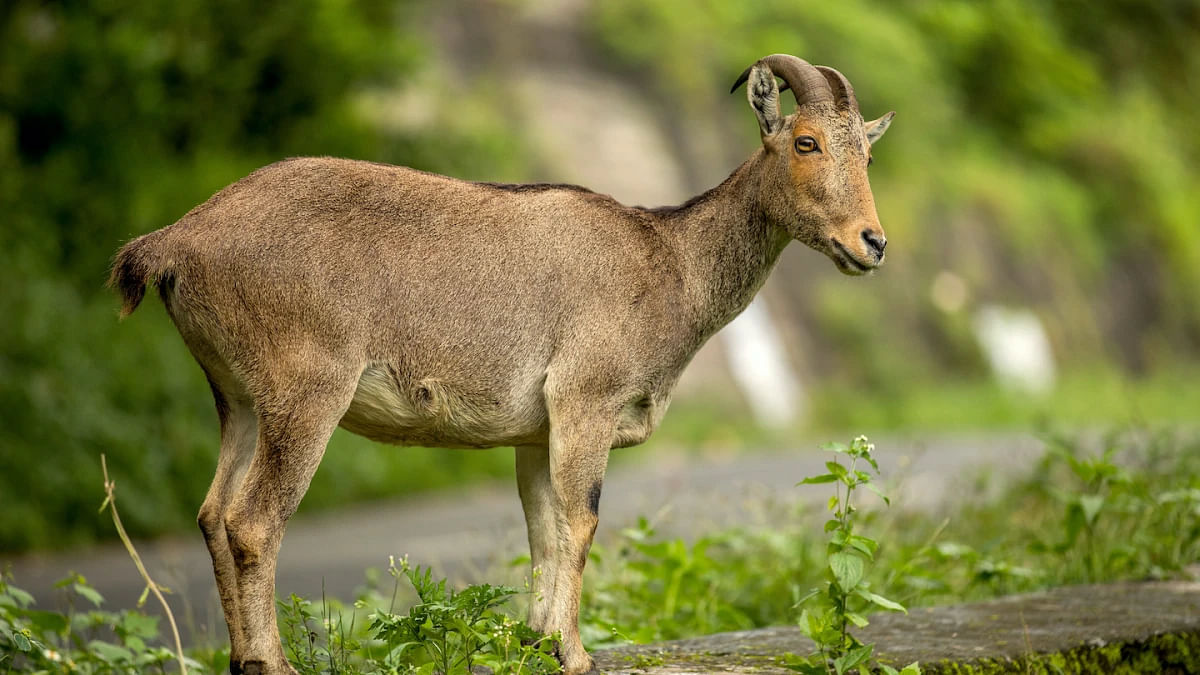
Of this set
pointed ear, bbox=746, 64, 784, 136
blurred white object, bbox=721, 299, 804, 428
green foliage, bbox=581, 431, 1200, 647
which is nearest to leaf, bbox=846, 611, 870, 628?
green foliage, bbox=581, 431, 1200, 647

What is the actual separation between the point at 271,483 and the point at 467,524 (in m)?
7.86

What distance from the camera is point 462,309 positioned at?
15.6 feet

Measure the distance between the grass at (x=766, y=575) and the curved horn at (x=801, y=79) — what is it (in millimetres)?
1844

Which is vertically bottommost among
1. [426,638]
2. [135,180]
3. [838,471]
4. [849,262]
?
[426,638]

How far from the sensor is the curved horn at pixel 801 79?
198 inches

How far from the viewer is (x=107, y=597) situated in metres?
9.17

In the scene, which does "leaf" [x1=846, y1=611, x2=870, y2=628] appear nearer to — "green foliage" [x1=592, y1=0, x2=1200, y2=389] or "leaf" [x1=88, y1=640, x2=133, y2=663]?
"leaf" [x1=88, y1=640, x2=133, y2=663]

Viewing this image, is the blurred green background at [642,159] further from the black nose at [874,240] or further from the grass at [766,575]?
the black nose at [874,240]

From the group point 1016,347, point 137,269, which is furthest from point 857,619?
point 1016,347

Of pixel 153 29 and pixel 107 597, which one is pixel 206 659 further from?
pixel 153 29

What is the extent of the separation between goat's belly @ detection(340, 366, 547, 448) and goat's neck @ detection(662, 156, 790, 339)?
83 cm

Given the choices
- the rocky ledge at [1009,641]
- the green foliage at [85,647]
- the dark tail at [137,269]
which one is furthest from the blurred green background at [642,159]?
the dark tail at [137,269]

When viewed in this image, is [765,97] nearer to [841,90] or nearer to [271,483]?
[841,90]

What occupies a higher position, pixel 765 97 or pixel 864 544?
pixel 765 97
